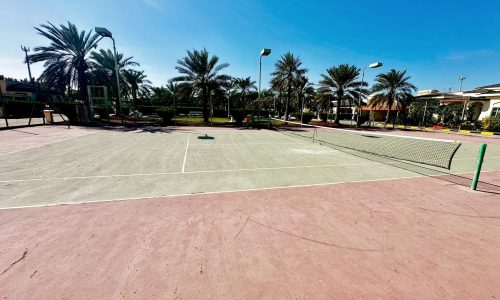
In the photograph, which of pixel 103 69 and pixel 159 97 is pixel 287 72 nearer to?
pixel 103 69

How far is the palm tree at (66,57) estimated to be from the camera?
24.1 meters

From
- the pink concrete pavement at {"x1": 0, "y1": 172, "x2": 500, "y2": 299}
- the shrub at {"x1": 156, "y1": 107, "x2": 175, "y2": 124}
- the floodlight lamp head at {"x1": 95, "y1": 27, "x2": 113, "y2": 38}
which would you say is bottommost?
the pink concrete pavement at {"x1": 0, "y1": 172, "x2": 500, "y2": 299}

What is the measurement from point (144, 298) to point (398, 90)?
1735 inches

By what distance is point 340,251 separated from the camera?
3.85 m

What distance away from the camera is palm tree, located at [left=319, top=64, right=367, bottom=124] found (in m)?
32.8

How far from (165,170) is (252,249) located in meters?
5.76

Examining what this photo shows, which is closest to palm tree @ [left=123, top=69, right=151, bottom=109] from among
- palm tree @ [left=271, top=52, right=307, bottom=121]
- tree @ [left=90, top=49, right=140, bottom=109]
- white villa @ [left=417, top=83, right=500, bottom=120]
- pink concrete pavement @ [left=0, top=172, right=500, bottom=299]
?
tree @ [left=90, top=49, right=140, bottom=109]

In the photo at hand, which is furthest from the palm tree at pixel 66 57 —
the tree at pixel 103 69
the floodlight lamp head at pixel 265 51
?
the floodlight lamp head at pixel 265 51

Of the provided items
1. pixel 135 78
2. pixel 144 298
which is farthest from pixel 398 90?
pixel 135 78

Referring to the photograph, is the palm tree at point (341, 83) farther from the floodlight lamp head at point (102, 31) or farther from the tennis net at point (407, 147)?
the floodlight lamp head at point (102, 31)

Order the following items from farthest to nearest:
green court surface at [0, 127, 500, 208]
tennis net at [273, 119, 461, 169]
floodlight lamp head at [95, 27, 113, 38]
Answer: floodlight lamp head at [95, 27, 113, 38] → tennis net at [273, 119, 461, 169] → green court surface at [0, 127, 500, 208]

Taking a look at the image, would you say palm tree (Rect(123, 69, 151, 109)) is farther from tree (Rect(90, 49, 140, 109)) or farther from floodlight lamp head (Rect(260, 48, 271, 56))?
floodlight lamp head (Rect(260, 48, 271, 56))

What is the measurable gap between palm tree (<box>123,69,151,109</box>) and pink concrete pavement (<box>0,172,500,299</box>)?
37.0 meters

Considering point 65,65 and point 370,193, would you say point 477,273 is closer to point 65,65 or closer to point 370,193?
point 370,193
